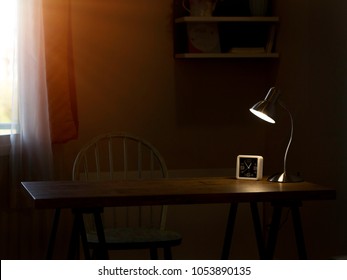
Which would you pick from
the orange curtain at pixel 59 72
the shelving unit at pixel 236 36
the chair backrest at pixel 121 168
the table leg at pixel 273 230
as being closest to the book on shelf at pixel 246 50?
the shelving unit at pixel 236 36

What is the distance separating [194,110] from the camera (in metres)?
4.28

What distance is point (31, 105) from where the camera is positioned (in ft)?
12.4

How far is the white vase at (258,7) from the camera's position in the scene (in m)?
4.12

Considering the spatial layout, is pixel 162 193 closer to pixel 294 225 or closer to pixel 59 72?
pixel 294 225

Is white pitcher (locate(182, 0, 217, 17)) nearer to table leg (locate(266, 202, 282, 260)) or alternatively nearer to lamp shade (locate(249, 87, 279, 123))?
lamp shade (locate(249, 87, 279, 123))

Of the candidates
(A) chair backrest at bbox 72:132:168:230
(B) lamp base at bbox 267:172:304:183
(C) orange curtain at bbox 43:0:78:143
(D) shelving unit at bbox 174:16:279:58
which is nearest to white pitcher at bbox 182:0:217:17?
(D) shelving unit at bbox 174:16:279:58

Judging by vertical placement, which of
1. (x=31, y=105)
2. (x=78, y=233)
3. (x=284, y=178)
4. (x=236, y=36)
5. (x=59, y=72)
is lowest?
(x=78, y=233)

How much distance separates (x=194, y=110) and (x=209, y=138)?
0.19 metres

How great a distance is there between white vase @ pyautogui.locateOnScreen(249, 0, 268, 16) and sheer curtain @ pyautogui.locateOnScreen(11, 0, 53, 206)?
3.79ft

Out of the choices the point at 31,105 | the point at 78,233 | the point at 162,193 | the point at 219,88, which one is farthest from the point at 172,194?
the point at 219,88

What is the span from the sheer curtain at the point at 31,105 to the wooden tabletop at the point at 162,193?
698 mm

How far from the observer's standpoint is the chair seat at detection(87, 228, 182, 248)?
3277mm

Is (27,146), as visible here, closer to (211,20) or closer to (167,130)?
(167,130)

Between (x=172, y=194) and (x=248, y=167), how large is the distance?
1.93ft
